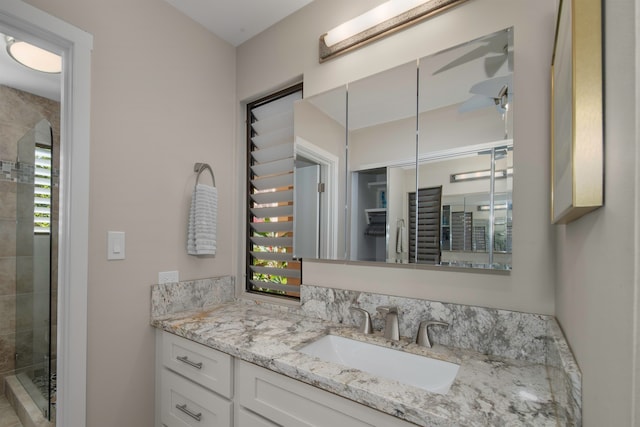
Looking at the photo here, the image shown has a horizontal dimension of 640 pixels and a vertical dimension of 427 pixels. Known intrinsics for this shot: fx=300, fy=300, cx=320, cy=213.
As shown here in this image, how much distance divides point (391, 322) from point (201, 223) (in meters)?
1.13

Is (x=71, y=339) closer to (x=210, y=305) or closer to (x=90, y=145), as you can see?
(x=210, y=305)

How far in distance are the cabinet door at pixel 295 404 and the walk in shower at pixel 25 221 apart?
183cm

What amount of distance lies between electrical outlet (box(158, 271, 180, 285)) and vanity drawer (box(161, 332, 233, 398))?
0.88 ft

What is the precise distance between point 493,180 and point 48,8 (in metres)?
1.92

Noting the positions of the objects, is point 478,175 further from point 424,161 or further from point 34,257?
point 34,257

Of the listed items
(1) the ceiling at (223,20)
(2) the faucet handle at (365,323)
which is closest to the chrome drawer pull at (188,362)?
(2) the faucet handle at (365,323)

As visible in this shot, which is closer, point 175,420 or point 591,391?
point 591,391

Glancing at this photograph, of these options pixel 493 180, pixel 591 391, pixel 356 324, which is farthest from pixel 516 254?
pixel 356 324

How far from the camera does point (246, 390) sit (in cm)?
112

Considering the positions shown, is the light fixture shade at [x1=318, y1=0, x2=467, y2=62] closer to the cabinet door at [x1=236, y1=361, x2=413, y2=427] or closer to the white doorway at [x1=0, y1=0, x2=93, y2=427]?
the white doorway at [x1=0, y1=0, x2=93, y2=427]

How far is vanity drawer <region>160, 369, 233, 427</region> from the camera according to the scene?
3.97ft

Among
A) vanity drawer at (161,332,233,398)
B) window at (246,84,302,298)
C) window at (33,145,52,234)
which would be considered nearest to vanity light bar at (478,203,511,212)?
window at (246,84,302,298)

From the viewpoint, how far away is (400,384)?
0.86 meters

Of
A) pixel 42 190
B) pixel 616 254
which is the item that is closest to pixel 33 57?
pixel 42 190
